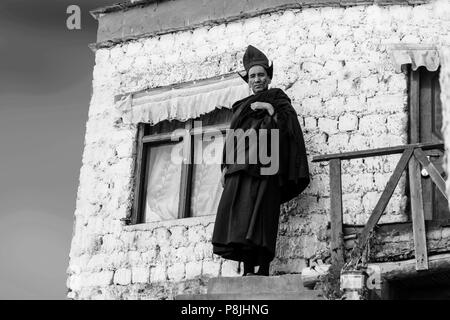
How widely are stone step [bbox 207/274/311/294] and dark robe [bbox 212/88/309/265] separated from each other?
34cm

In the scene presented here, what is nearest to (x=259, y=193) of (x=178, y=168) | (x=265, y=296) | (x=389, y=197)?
(x=265, y=296)

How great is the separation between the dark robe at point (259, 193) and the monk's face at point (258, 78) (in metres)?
0.21

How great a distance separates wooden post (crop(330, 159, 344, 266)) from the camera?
8031mm

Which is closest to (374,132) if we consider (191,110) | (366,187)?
(366,187)

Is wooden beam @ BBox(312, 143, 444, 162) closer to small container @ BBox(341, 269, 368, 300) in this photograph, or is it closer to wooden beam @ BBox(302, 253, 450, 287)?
wooden beam @ BBox(302, 253, 450, 287)

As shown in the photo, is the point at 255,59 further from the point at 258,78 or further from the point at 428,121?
the point at 428,121

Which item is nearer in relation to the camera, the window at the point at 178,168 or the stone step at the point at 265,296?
the stone step at the point at 265,296

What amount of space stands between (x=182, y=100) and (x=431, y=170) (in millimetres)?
3383

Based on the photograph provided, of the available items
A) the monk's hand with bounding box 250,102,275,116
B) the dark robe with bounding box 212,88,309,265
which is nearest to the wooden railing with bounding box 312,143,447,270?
the dark robe with bounding box 212,88,309,265

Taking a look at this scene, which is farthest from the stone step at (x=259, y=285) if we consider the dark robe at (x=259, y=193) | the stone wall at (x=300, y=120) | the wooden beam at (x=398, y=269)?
the stone wall at (x=300, y=120)

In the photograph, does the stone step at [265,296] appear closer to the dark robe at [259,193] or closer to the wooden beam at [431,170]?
the dark robe at [259,193]

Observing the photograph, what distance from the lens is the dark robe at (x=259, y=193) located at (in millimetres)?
8492
